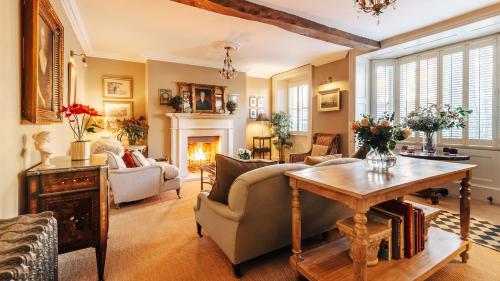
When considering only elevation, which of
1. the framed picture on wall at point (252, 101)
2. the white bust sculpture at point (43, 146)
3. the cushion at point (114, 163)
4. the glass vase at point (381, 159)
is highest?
the framed picture on wall at point (252, 101)

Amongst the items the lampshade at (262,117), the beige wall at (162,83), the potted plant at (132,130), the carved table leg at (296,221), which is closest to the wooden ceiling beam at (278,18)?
the carved table leg at (296,221)

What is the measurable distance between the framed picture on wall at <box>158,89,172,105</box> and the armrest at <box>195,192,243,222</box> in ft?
11.8

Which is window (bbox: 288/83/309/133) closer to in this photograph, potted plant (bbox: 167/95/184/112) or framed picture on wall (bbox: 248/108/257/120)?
framed picture on wall (bbox: 248/108/257/120)

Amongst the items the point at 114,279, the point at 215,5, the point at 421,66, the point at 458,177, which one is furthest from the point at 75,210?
the point at 421,66

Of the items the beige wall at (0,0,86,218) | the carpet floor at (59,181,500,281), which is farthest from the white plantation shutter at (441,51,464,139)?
the beige wall at (0,0,86,218)

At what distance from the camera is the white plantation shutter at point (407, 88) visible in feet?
15.3

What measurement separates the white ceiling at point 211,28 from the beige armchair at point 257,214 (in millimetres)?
2459

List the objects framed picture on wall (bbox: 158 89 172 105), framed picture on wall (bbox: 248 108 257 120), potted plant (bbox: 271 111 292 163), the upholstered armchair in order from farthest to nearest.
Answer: framed picture on wall (bbox: 248 108 257 120) → potted plant (bbox: 271 111 292 163) → framed picture on wall (bbox: 158 89 172 105) → the upholstered armchair

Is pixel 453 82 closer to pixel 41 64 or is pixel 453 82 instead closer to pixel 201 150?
pixel 201 150

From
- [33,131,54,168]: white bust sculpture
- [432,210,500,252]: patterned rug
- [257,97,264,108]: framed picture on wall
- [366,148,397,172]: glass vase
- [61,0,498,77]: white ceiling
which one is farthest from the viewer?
[257,97,264,108]: framed picture on wall

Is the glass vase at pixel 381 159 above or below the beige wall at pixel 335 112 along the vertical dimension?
below

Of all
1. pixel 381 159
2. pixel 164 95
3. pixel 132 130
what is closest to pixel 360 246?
pixel 381 159

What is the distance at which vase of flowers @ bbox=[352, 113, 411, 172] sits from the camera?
6.11 ft

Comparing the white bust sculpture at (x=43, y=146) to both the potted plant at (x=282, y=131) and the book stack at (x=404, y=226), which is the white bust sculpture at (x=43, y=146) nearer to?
the book stack at (x=404, y=226)
